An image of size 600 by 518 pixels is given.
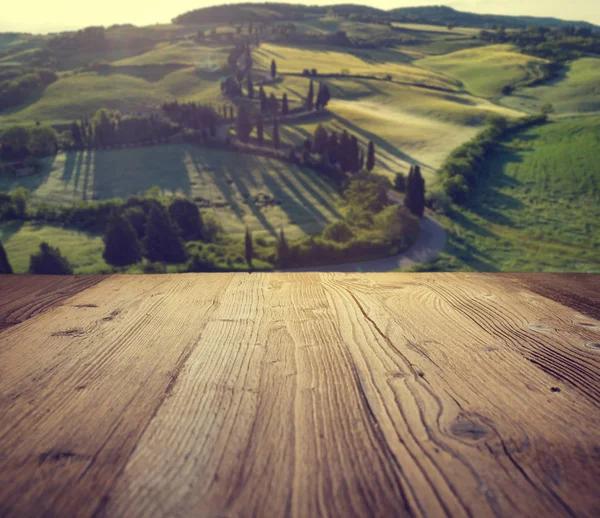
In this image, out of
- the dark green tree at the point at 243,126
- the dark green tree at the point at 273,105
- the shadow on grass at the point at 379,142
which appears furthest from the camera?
the dark green tree at the point at 273,105

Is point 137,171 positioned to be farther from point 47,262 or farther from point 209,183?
point 47,262

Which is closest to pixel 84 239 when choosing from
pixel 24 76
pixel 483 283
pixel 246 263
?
pixel 246 263

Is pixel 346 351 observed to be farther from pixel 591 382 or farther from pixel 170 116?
pixel 170 116

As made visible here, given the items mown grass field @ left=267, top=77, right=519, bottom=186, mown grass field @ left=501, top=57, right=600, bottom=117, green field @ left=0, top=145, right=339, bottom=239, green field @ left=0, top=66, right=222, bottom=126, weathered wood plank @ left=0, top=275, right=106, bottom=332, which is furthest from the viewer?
green field @ left=0, top=66, right=222, bottom=126

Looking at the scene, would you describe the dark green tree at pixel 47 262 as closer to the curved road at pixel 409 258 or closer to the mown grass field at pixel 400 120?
the curved road at pixel 409 258

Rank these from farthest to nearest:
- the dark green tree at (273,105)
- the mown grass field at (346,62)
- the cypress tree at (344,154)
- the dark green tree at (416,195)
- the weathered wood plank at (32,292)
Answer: the mown grass field at (346,62) → the dark green tree at (273,105) → the cypress tree at (344,154) → the dark green tree at (416,195) → the weathered wood plank at (32,292)

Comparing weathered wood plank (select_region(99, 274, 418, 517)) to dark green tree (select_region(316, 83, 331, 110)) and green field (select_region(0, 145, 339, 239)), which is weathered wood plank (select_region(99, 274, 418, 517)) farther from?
dark green tree (select_region(316, 83, 331, 110))

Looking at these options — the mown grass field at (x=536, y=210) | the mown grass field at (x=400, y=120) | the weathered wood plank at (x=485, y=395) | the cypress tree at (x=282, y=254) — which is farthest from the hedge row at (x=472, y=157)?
the weathered wood plank at (x=485, y=395)

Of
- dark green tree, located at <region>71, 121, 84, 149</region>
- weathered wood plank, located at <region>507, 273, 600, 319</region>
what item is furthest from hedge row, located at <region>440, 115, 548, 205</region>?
dark green tree, located at <region>71, 121, 84, 149</region>
